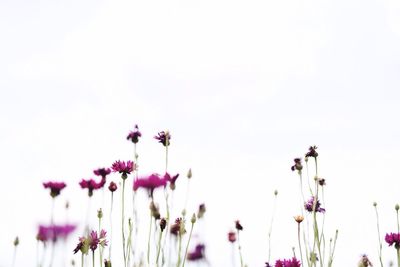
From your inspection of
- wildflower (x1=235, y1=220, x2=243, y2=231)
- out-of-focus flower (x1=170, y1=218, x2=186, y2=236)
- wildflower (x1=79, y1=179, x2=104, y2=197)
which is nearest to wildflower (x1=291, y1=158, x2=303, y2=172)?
wildflower (x1=235, y1=220, x2=243, y2=231)

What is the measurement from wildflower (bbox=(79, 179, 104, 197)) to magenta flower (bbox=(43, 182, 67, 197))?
10.5 inches

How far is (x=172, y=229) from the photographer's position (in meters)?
3.83

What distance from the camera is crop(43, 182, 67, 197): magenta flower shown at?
3.69 metres

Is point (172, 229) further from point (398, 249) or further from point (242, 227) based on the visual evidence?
point (398, 249)

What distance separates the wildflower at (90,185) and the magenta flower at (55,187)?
0.88ft

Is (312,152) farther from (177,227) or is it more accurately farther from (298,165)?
(177,227)

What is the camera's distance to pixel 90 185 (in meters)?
3.98

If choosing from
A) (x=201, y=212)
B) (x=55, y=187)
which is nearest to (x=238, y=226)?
(x=201, y=212)

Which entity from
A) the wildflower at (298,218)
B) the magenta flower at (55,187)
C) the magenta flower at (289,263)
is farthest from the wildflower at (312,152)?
the magenta flower at (55,187)

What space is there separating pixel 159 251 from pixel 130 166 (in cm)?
79

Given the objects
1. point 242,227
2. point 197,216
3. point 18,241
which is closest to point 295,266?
point 197,216

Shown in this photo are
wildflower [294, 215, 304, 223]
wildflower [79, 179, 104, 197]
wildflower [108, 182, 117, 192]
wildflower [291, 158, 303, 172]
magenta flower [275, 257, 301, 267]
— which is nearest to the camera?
magenta flower [275, 257, 301, 267]

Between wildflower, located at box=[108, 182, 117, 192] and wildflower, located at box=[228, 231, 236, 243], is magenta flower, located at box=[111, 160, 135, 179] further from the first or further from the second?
wildflower, located at box=[228, 231, 236, 243]

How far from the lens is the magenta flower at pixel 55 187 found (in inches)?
145
